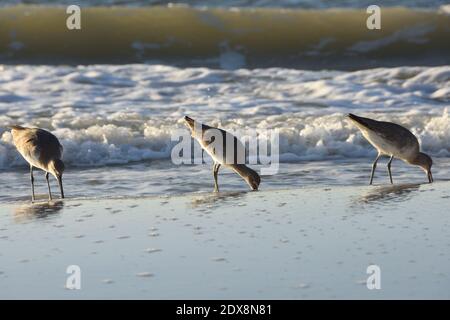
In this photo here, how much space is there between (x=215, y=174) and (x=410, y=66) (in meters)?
8.60

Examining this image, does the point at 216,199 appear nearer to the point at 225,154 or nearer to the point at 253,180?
the point at 253,180

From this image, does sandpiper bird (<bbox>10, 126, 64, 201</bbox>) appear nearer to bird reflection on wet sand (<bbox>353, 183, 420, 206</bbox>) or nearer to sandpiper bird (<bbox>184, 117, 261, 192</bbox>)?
sandpiper bird (<bbox>184, 117, 261, 192</bbox>)

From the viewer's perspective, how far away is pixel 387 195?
7.78 metres

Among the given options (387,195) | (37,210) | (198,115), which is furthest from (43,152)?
(198,115)

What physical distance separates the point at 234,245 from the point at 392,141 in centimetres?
348

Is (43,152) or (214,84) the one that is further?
(214,84)

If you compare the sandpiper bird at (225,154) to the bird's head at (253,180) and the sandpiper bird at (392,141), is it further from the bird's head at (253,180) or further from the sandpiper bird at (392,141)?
the sandpiper bird at (392,141)

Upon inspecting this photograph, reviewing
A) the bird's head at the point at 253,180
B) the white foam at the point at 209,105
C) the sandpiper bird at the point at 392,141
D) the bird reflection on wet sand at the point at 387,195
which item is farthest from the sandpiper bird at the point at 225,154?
the white foam at the point at 209,105

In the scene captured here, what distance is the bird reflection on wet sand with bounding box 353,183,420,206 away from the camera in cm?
745

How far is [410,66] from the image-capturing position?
54.7ft

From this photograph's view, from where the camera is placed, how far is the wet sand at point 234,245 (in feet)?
17.1

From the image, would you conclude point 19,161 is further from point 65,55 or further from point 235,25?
point 235,25

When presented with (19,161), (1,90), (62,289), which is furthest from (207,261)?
(1,90)

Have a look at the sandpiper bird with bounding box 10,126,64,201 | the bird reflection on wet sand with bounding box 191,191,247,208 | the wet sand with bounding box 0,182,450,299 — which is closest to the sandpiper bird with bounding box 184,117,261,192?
the bird reflection on wet sand with bounding box 191,191,247,208
